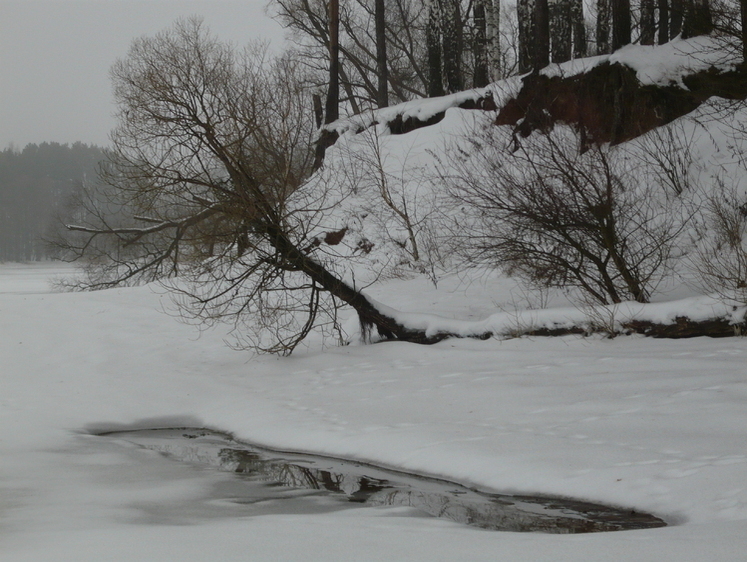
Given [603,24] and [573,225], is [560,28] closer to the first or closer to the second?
[603,24]

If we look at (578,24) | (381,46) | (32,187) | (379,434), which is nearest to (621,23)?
(578,24)

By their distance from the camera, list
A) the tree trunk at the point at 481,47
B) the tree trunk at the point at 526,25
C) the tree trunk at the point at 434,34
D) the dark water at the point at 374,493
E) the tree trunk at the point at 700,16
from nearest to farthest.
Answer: the dark water at the point at 374,493
the tree trunk at the point at 700,16
the tree trunk at the point at 526,25
the tree trunk at the point at 481,47
the tree trunk at the point at 434,34

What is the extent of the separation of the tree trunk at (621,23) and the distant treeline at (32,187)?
33.1 metres

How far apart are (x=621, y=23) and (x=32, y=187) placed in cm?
3957

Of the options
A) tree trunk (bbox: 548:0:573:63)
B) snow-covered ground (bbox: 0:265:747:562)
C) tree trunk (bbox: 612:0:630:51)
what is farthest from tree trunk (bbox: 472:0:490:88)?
snow-covered ground (bbox: 0:265:747:562)

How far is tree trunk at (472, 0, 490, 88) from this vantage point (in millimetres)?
19172

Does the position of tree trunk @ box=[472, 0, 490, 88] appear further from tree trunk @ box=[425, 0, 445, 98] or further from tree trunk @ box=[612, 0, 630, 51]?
tree trunk @ box=[612, 0, 630, 51]

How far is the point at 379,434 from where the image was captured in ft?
22.2

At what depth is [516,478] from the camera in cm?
540

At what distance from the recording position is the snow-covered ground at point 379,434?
373 centimetres

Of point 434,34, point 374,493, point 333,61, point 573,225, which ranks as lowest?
point 374,493

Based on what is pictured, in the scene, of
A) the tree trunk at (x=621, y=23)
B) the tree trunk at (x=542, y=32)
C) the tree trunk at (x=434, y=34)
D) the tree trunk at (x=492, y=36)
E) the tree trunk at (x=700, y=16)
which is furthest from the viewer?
the tree trunk at (x=434, y=34)

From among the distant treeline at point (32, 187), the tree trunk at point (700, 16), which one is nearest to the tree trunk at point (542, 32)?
the tree trunk at point (700, 16)

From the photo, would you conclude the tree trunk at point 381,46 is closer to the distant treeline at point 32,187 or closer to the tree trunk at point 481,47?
the tree trunk at point 481,47
